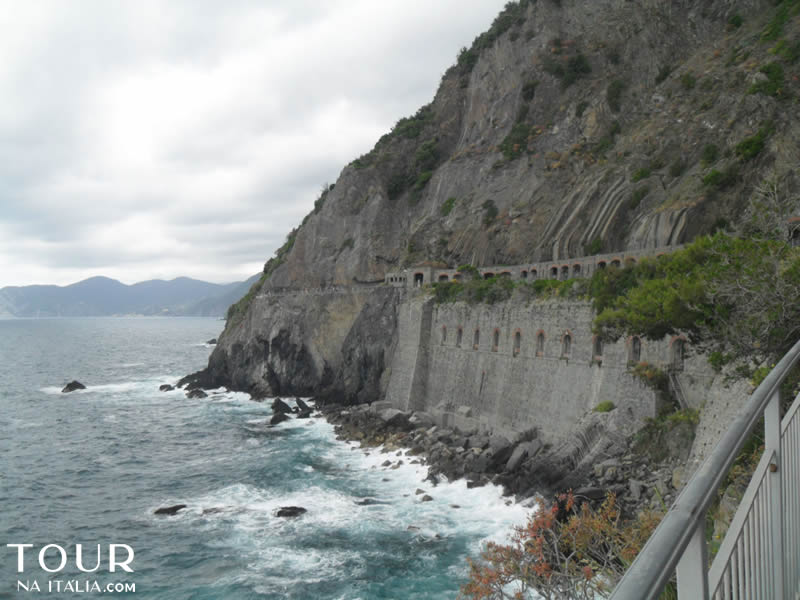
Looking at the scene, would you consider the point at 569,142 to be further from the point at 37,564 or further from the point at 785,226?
the point at 37,564

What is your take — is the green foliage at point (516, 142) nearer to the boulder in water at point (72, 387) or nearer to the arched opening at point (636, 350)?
the arched opening at point (636, 350)

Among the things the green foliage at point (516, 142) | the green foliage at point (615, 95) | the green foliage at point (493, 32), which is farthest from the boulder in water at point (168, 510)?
the green foliage at point (493, 32)

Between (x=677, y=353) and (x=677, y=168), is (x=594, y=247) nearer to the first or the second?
(x=677, y=168)

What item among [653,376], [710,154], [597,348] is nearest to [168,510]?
[597,348]

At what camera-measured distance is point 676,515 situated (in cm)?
193

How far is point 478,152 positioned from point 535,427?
33.7 metres

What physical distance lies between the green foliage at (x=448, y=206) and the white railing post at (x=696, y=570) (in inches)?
2052

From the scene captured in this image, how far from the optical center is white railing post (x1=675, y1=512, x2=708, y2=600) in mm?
1955

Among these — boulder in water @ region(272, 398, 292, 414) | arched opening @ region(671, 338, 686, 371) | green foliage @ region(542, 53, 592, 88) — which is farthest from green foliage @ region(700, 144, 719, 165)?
boulder in water @ region(272, 398, 292, 414)

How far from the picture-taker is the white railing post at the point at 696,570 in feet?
6.41

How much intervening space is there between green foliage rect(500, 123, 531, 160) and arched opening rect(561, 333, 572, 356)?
90.2 ft

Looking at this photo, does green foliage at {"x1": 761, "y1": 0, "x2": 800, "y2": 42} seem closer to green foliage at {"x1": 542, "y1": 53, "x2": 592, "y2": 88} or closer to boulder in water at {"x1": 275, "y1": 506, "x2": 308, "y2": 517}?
green foliage at {"x1": 542, "y1": 53, "x2": 592, "y2": 88}

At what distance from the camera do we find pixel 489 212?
1959 inches

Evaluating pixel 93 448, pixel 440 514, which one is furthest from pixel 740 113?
pixel 93 448
